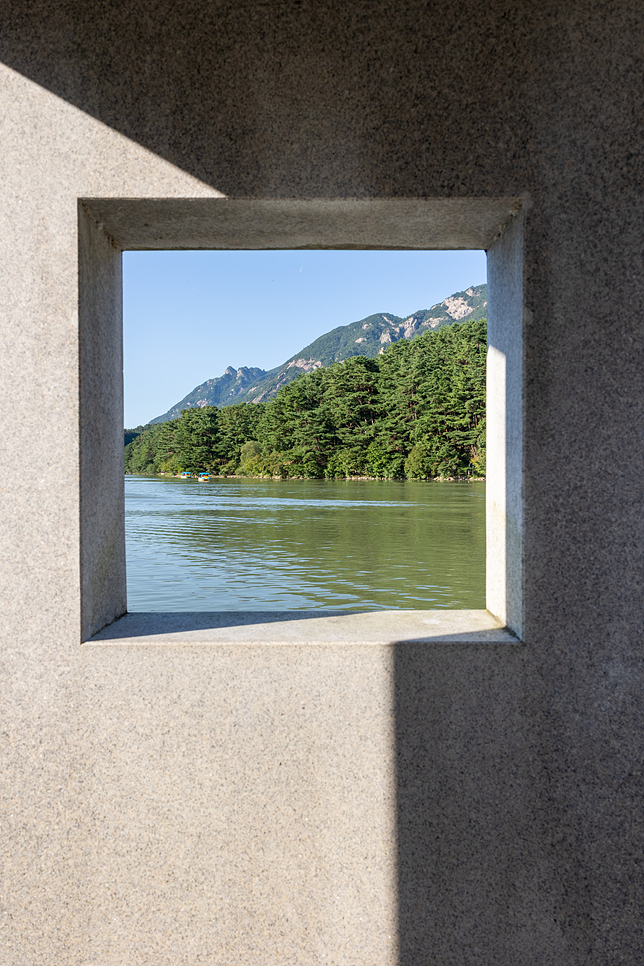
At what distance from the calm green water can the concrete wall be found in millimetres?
4898

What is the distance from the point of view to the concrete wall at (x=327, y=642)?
1627mm

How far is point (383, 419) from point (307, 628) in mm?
51400

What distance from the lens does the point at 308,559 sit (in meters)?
12.9

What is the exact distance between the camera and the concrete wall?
5.34ft

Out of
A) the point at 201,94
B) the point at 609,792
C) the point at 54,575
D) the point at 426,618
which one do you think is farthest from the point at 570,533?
the point at 201,94

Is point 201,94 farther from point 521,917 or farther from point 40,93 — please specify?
point 521,917

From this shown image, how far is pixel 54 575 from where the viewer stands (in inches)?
65.4

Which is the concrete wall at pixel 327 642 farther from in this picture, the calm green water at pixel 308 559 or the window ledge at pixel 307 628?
the calm green water at pixel 308 559

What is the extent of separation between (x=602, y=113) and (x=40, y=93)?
1379mm

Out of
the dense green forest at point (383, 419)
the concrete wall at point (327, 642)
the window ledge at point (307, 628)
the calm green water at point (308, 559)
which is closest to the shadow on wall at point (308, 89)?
the concrete wall at point (327, 642)

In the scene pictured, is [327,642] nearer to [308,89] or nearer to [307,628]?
[307,628]

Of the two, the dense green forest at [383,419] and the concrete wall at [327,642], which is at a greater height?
the dense green forest at [383,419]

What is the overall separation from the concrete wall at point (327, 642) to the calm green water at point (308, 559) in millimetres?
4898

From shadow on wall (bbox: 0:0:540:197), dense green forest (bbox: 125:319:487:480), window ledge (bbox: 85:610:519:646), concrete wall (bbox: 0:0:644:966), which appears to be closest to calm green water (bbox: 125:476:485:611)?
window ledge (bbox: 85:610:519:646)
